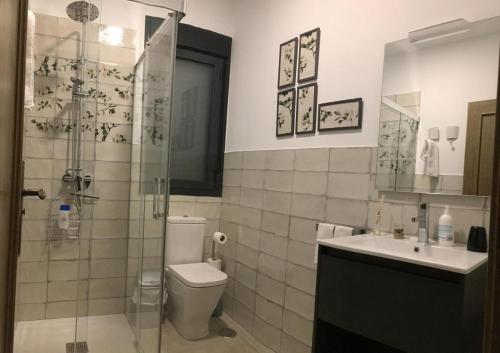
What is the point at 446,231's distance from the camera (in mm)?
1636

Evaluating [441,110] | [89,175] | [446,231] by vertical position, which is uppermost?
[441,110]

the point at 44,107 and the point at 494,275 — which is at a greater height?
the point at 44,107

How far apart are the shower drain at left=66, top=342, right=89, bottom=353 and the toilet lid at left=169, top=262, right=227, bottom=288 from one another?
721mm

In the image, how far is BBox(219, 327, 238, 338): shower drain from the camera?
2789 millimetres

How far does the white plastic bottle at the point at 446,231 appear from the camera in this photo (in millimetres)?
1629

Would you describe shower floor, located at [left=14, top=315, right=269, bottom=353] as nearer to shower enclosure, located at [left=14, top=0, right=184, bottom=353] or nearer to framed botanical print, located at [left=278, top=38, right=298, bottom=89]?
shower enclosure, located at [left=14, top=0, right=184, bottom=353]

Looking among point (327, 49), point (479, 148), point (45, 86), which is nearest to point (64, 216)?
point (45, 86)

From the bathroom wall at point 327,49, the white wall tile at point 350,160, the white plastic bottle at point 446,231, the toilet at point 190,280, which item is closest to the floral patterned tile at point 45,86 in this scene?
the toilet at point 190,280

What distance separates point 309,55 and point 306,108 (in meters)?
0.35

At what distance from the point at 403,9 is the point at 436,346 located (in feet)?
5.15

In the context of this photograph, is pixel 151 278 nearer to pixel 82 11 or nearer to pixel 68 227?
pixel 68 227

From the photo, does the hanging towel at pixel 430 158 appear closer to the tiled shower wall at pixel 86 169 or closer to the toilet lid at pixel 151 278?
the toilet lid at pixel 151 278

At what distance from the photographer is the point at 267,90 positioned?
287 cm

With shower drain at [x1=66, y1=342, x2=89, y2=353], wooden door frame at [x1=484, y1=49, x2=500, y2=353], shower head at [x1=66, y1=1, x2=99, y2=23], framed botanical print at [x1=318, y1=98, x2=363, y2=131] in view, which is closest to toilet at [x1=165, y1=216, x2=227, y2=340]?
shower drain at [x1=66, y1=342, x2=89, y2=353]
